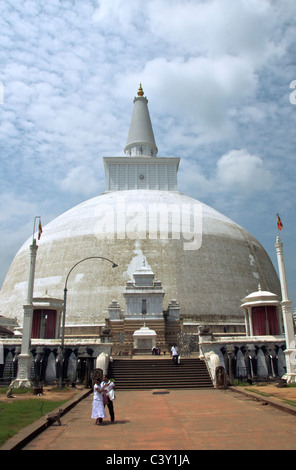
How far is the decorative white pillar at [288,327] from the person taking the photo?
19531 millimetres

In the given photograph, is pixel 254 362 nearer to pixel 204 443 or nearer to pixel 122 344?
pixel 122 344

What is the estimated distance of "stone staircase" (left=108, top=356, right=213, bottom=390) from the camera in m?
19.3

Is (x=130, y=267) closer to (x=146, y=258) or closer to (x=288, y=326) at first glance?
(x=146, y=258)

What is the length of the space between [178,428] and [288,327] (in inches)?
506

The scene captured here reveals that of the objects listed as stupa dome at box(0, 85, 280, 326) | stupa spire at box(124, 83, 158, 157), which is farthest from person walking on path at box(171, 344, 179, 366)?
stupa spire at box(124, 83, 158, 157)

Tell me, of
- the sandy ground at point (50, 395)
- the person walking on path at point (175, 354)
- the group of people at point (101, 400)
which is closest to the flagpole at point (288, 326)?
the person walking on path at point (175, 354)

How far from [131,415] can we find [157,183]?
1702 inches

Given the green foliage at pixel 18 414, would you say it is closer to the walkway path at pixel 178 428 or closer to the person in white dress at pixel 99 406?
the walkway path at pixel 178 428

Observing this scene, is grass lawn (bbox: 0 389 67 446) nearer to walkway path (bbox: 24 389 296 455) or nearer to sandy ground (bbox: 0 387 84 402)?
walkway path (bbox: 24 389 296 455)

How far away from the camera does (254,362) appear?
22.2m

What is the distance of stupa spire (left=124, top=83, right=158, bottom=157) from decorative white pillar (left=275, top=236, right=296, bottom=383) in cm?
3661
